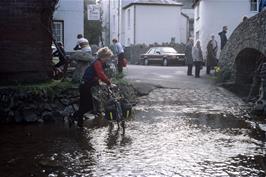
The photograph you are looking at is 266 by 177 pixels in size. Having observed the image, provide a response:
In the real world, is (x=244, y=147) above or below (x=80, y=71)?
below

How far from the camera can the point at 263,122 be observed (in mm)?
13016

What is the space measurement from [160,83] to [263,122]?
7.58m

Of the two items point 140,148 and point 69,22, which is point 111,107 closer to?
point 140,148

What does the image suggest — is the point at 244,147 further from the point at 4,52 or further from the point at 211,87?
the point at 211,87

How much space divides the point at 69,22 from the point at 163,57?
36.4 ft

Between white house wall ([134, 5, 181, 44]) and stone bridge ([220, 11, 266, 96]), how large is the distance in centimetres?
2481

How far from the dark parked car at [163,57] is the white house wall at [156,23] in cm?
850

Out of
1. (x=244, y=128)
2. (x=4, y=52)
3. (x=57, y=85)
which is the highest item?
(x=4, y=52)

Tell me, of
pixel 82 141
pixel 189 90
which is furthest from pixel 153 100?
pixel 82 141

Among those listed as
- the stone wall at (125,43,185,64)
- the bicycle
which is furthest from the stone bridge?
the stone wall at (125,43,185,64)

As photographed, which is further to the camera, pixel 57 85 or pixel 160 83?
pixel 160 83

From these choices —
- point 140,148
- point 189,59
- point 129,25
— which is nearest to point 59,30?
point 189,59

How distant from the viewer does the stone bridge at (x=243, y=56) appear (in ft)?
58.6

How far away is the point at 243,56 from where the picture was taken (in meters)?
19.8
